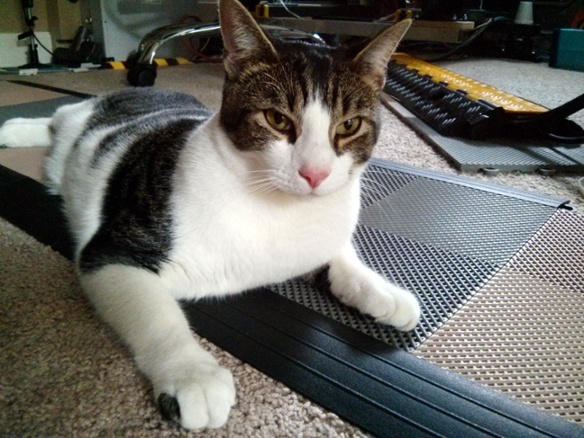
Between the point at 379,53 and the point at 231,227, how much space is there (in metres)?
0.49

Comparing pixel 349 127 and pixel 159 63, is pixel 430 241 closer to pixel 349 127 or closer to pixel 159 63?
pixel 349 127

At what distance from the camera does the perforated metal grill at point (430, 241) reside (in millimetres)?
967

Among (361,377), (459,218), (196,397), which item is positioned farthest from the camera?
(459,218)

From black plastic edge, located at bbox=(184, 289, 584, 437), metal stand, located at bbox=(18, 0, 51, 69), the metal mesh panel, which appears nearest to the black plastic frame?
black plastic edge, located at bbox=(184, 289, 584, 437)

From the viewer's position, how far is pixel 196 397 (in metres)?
0.66

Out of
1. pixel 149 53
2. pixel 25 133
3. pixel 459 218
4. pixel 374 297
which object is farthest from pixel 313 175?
pixel 149 53

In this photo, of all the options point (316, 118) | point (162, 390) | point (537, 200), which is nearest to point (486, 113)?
point (537, 200)

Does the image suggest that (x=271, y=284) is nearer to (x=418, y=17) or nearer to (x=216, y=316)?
(x=216, y=316)

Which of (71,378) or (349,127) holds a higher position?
(349,127)

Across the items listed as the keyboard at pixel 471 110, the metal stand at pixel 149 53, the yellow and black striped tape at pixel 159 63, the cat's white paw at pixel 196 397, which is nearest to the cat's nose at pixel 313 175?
the cat's white paw at pixel 196 397

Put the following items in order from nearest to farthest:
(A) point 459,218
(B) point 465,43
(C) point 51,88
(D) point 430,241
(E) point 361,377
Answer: (E) point 361,377 → (D) point 430,241 → (A) point 459,218 → (C) point 51,88 → (B) point 465,43

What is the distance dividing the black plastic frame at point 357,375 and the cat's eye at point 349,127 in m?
0.38

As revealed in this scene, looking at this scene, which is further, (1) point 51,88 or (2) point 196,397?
(1) point 51,88

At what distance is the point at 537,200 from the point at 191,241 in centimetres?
120
